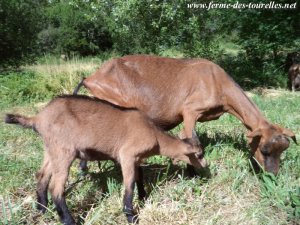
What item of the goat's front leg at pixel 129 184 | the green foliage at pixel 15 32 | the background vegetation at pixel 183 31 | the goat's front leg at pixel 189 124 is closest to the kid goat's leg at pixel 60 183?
the goat's front leg at pixel 129 184

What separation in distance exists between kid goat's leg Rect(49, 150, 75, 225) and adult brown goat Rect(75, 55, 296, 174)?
1.77m

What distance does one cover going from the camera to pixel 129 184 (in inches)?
160

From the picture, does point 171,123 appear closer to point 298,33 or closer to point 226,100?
point 226,100

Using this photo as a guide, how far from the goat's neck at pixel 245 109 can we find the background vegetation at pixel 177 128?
20.6 inches

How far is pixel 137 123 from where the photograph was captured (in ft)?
14.3

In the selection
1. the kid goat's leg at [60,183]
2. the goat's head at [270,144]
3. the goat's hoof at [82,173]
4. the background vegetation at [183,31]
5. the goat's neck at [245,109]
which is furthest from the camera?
the background vegetation at [183,31]

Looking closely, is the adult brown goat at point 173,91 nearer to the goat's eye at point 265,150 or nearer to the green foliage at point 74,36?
the goat's eye at point 265,150

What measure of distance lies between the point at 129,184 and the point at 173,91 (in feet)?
6.50

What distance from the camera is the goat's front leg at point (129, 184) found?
406 centimetres

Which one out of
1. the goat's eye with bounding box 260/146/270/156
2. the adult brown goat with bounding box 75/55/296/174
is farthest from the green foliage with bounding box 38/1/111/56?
the goat's eye with bounding box 260/146/270/156

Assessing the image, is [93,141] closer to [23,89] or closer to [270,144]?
[270,144]

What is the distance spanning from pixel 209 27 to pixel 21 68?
6.97 meters

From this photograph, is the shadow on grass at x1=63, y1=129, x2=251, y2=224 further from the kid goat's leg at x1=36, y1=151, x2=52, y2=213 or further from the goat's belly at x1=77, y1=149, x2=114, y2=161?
the goat's belly at x1=77, y1=149, x2=114, y2=161

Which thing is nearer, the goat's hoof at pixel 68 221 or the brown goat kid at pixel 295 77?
the goat's hoof at pixel 68 221
